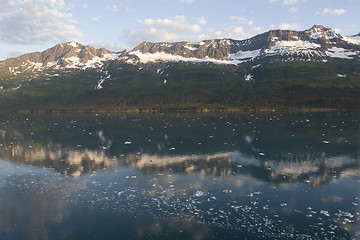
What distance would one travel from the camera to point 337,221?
21.3 metres

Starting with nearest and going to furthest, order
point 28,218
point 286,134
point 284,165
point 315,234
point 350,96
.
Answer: point 315,234, point 28,218, point 284,165, point 286,134, point 350,96

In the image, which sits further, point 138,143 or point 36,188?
point 138,143

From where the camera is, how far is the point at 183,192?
93.5 ft

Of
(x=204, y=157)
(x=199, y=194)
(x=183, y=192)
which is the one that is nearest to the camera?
(x=199, y=194)

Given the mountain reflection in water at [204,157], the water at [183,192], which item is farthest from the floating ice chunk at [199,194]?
the mountain reflection in water at [204,157]

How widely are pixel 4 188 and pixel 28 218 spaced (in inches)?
414

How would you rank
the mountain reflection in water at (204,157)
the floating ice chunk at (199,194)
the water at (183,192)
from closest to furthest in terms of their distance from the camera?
the water at (183,192) → the floating ice chunk at (199,194) → the mountain reflection in water at (204,157)

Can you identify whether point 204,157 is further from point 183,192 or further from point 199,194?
point 199,194

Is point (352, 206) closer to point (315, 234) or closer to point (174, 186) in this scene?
point (315, 234)

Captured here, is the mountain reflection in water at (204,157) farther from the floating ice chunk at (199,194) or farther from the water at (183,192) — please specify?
the floating ice chunk at (199,194)

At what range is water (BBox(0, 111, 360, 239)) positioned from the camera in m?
20.8

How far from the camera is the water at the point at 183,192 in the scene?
68.1 ft

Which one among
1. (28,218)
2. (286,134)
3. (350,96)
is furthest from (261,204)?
(350,96)

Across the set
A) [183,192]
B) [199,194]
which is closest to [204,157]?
[183,192]
